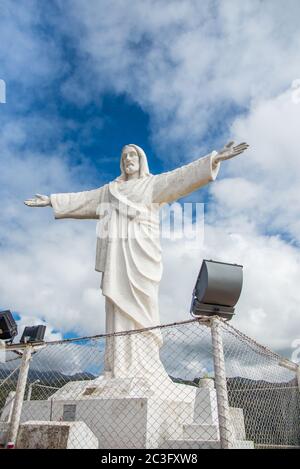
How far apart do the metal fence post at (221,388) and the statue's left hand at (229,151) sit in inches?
156

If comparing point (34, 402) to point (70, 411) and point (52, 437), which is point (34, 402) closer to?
point (70, 411)

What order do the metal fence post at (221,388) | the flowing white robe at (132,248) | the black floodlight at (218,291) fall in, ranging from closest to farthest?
the metal fence post at (221,388) < the black floodlight at (218,291) < the flowing white robe at (132,248)

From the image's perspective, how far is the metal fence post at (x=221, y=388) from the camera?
3252mm

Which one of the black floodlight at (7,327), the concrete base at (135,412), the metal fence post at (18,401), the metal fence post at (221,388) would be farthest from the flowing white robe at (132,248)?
the metal fence post at (221,388)

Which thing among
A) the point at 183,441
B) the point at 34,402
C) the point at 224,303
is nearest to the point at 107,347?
the point at 34,402

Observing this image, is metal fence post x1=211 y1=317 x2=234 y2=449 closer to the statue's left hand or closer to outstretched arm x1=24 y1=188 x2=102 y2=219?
the statue's left hand

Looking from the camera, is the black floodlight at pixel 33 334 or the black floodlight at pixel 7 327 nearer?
the black floodlight at pixel 33 334

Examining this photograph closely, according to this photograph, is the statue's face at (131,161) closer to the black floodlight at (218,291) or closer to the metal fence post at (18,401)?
the black floodlight at (218,291)

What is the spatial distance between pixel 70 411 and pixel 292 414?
316 cm

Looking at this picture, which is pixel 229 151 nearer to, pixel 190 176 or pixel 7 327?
pixel 190 176

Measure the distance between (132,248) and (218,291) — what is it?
3530 mm
